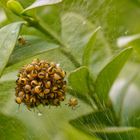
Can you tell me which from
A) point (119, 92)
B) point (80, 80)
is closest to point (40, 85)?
Result: point (80, 80)

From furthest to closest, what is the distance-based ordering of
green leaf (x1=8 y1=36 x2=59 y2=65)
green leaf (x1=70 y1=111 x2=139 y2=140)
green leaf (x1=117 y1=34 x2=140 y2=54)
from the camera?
green leaf (x1=117 y1=34 x2=140 y2=54), green leaf (x1=8 y1=36 x2=59 y2=65), green leaf (x1=70 y1=111 x2=139 y2=140)

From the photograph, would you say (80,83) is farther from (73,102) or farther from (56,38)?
(56,38)

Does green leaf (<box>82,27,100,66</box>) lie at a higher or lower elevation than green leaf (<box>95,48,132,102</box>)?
higher

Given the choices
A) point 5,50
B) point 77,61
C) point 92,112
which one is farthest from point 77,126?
point 5,50

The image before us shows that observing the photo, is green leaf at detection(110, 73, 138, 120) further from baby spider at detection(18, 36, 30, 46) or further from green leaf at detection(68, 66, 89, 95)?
baby spider at detection(18, 36, 30, 46)

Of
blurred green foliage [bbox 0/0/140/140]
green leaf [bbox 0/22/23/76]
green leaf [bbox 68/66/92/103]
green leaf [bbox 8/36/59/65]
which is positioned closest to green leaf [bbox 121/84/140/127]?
blurred green foliage [bbox 0/0/140/140]

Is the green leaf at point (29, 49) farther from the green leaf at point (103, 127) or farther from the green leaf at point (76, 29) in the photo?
the green leaf at point (103, 127)
